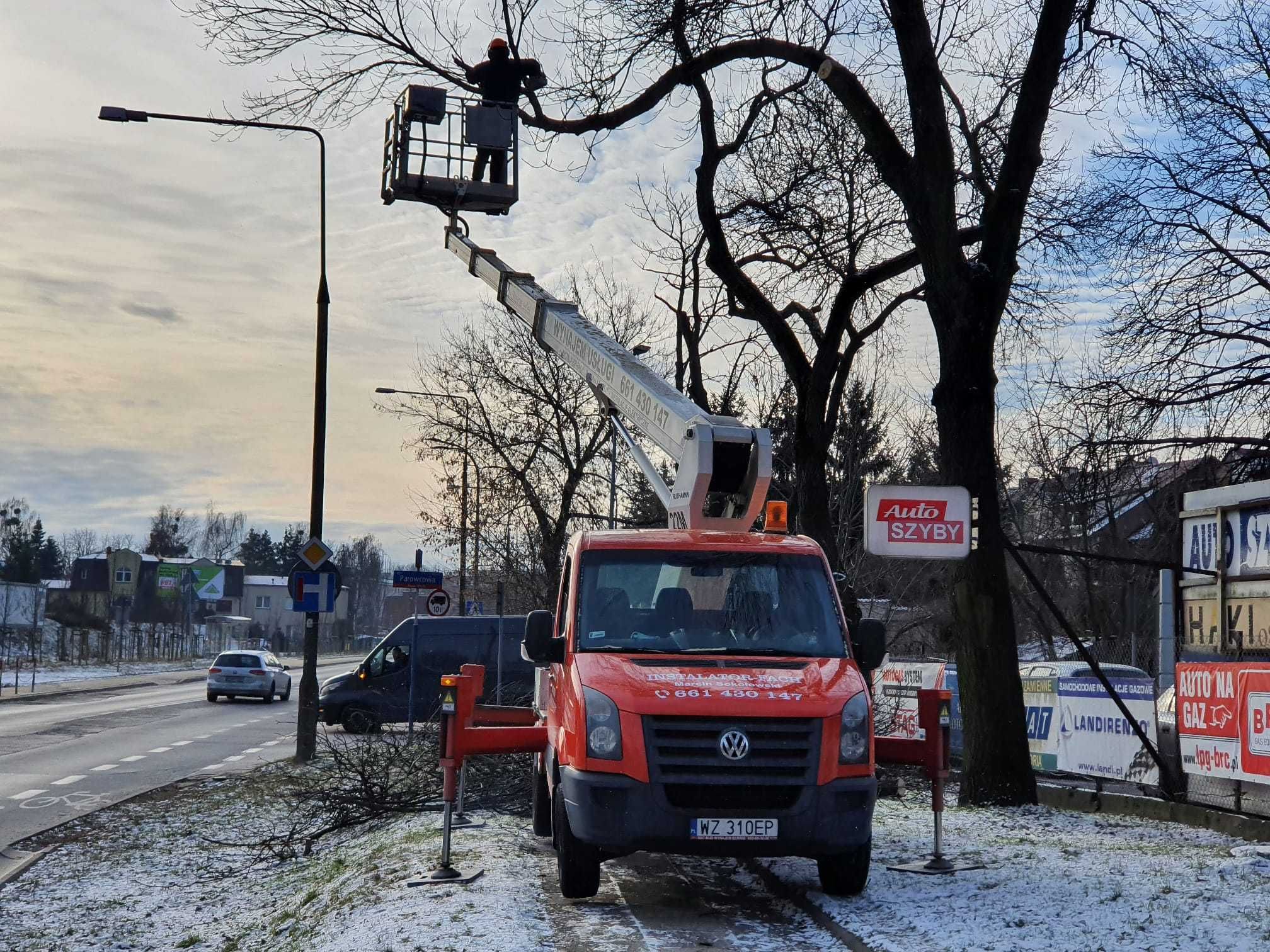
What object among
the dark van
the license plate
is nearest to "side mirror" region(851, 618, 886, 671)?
the license plate

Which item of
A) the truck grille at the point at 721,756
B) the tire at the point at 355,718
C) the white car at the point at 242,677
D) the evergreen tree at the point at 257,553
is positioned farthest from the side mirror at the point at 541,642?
the evergreen tree at the point at 257,553

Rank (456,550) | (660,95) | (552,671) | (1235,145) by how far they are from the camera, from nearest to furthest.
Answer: (552,671) < (660,95) < (1235,145) < (456,550)

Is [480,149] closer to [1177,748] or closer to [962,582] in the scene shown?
[962,582]

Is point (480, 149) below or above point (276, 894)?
above

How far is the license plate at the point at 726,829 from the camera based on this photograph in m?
7.55

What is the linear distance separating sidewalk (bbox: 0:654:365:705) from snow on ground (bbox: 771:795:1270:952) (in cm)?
3200

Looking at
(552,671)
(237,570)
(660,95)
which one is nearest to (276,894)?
(552,671)

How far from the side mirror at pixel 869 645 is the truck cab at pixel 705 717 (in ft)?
0.04

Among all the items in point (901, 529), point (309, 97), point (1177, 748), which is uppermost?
point (309, 97)

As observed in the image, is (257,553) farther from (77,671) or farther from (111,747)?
(111,747)

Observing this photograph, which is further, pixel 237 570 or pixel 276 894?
pixel 237 570

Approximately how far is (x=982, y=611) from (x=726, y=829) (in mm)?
6163

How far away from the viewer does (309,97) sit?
16.8 metres

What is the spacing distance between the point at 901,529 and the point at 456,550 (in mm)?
30480
